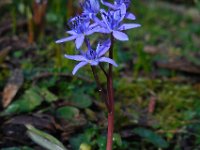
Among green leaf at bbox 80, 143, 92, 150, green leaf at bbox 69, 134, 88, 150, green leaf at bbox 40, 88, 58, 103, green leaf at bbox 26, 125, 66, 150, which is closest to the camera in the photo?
green leaf at bbox 26, 125, 66, 150

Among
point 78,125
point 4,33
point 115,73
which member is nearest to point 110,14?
point 78,125

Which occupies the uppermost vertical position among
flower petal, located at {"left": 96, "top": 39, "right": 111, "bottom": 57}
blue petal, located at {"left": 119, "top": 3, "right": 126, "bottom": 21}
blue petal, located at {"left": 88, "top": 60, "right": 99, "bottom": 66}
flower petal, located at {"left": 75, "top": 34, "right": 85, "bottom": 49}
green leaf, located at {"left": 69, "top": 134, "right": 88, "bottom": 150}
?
blue petal, located at {"left": 119, "top": 3, "right": 126, "bottom": 21}

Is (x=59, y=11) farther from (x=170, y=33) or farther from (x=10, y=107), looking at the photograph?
(x=10, y=107)

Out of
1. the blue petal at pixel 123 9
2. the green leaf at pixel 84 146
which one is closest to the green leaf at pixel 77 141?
the green leaf at pixel 84 146

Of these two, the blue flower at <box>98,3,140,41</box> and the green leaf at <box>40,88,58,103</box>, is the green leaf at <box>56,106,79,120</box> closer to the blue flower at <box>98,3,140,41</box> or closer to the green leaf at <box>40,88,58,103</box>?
the green leaf at <box>40,88,58,103</box>

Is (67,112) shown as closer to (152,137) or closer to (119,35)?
(152,137)

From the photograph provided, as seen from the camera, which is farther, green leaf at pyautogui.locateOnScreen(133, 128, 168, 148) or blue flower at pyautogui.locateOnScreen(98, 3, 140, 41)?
green leaf at pyautogui.locateOnScreen(133, 128, 168, 148)

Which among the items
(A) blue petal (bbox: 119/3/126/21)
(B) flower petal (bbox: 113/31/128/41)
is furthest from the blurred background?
(B) flower petal (bbox: 113/31/128/41)

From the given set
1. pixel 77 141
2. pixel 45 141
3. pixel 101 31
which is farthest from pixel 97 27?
pixel 77 141

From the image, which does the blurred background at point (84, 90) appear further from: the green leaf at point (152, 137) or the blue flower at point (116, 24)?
the blue flower at point (116, 24)
